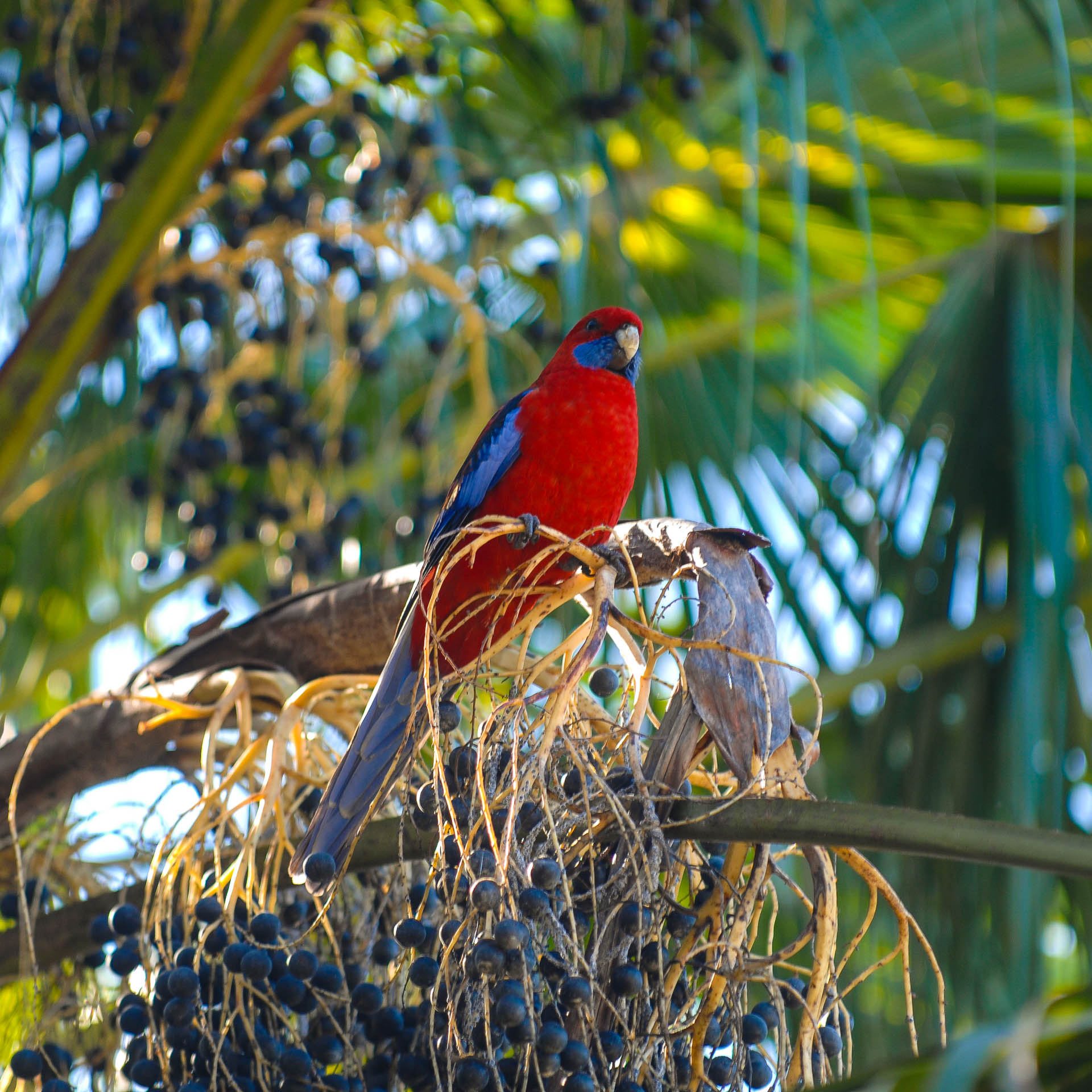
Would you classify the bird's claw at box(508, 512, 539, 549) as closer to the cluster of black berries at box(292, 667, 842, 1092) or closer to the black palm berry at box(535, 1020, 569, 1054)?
the cluster of black berries at box(292, 667, 842, 1092)

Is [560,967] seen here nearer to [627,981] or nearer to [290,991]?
[627,981]

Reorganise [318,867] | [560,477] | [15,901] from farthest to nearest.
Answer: [560,477] → [15,901] → [318,867]

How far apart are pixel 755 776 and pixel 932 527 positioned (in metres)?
1.44

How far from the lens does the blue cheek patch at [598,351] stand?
2.35 metres

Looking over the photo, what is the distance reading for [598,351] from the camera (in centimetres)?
236

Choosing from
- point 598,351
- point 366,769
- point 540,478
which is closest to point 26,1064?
point 366,769

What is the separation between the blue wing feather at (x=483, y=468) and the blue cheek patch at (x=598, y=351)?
194 mm

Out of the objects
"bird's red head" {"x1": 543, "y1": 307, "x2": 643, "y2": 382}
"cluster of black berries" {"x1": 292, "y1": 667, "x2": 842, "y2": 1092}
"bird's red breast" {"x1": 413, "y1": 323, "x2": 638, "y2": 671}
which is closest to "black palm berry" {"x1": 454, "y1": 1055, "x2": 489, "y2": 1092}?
"cluster of black berries" {"x1": 292, "y1": 667, "x2": 842, "y2": 1092}

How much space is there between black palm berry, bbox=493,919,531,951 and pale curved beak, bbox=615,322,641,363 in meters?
1.48

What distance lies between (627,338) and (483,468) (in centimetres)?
44

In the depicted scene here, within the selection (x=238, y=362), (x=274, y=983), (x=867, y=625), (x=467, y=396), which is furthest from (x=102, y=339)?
(x=867, y=625)

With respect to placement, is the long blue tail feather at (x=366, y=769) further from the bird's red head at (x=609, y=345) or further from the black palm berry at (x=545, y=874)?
the bird's red head at (x=609, y=345)

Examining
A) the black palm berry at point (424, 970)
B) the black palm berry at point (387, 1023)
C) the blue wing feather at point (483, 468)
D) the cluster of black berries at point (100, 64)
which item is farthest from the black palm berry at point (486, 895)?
the cluster of black berries at point (100, 64)

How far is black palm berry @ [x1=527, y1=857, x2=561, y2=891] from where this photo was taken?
3.60 ft
